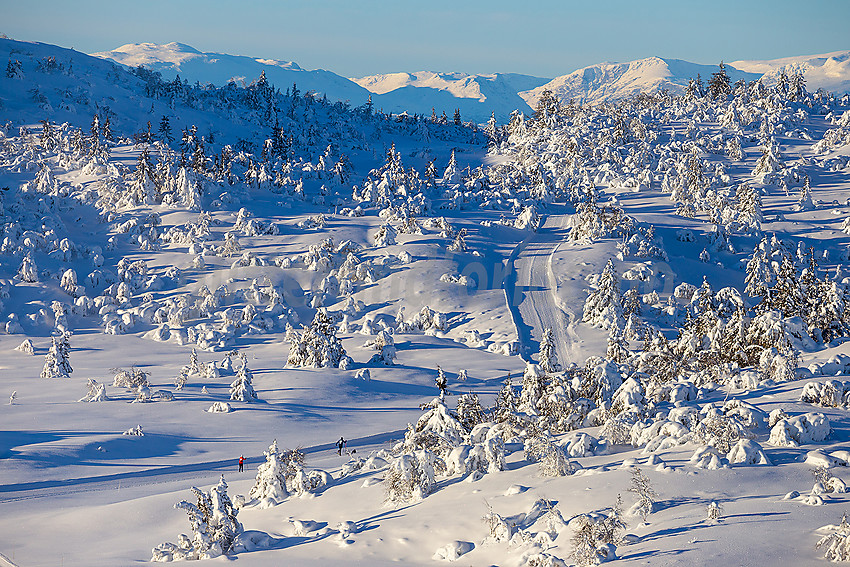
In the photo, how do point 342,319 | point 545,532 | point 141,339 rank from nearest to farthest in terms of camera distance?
point 545,532, point 141,339, point 342,319

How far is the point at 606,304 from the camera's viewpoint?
180ft

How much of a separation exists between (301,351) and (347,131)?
8028 centimetres

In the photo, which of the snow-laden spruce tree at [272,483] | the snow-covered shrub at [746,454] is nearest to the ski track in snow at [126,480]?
the snow-laden spruce tree at [272,483]

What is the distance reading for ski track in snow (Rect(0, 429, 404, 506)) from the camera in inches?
1050

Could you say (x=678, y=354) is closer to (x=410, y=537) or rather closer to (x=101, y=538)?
(x=410, y=537)

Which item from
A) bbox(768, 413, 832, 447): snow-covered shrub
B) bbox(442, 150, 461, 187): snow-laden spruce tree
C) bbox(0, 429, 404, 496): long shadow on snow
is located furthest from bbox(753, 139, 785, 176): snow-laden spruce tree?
bbox(768, 413, 832, 447): snow-covered shrub

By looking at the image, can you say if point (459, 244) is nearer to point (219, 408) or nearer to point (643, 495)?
point (219, 408)

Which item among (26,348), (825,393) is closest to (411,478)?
(825,393)

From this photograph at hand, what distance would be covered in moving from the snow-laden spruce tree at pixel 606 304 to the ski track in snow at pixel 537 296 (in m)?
1.62

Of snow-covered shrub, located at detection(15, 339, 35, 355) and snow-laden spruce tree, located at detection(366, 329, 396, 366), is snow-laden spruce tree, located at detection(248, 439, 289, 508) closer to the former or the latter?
snow-laden spruce tree, located at detection(366, 329, 396, 366)

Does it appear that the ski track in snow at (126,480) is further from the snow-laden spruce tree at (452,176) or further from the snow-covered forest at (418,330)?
the snow-laden spruce tree at (452,176)

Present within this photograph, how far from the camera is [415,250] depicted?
6556 centimetres

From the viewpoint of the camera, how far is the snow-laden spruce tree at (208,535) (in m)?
19.1

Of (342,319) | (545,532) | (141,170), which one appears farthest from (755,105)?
(545,532)
